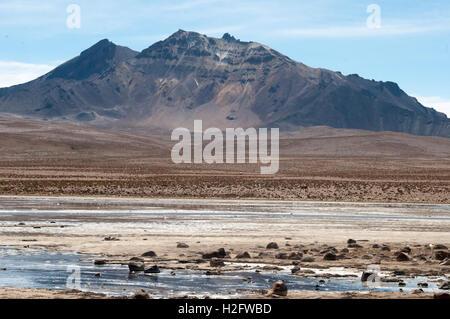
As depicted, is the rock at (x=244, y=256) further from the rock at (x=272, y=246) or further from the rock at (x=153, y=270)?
the rock at (x=153, y=270)

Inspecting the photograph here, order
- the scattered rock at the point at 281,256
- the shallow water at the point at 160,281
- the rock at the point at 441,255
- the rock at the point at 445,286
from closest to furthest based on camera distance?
the shallow water at the point at 160,281, the rock at the point at 445,286, the scattered rock at the point at 281,256, the rock at the point at 441,255

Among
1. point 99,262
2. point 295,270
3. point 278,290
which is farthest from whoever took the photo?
point 99,262

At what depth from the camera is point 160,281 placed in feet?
52.7

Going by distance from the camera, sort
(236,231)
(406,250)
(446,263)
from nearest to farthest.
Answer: (446,263) → (406,250) → (236,231)

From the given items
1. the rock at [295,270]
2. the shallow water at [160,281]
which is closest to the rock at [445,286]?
the shallow water at [160,281]

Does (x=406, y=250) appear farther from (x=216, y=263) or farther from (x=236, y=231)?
(x=236, y=231)

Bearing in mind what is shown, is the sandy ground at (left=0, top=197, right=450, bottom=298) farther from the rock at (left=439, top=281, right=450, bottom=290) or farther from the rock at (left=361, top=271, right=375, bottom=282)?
the rock at (left=439, top=281, right=450, bottom=290)

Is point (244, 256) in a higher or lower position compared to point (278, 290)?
lower

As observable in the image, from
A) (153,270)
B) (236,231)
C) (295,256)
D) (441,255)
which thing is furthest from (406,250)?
(153,270)

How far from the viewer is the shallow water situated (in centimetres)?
1501

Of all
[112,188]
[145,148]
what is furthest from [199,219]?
[145,148]

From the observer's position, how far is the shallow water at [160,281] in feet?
49.2


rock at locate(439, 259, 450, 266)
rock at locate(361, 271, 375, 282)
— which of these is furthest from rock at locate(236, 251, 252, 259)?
rock at locate(439, 259, 450, 266)
